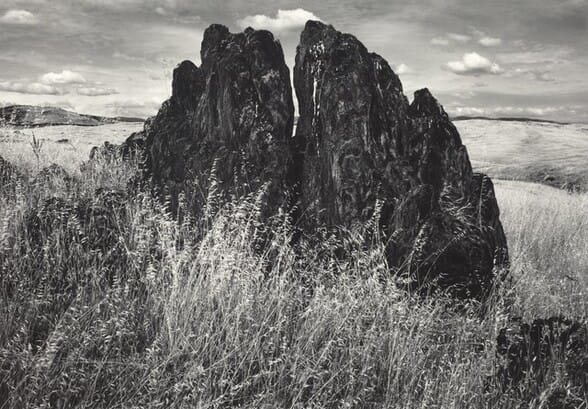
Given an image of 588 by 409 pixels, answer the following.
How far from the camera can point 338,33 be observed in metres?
6.59

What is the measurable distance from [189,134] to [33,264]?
13.7 ft

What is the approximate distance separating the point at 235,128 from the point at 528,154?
27.1 metres

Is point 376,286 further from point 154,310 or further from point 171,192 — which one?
point 171,192

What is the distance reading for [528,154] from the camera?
2930 cm

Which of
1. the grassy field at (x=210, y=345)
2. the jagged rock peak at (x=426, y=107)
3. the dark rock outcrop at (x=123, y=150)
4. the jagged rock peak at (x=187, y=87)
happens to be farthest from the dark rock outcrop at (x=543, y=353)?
the dark rock outcrop at (x=123, y=150)

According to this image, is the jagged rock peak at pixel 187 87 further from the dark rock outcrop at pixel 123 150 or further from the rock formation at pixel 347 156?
the dark rock outcrop at pixel 123 150

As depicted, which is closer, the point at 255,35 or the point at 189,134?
the point at 255,35

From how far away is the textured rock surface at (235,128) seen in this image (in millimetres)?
6320

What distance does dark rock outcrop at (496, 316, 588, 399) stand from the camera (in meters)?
3.70

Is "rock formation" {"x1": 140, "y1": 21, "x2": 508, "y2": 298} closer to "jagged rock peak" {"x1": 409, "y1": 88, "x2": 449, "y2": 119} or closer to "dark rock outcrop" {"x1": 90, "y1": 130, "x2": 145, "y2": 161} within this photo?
"jagged rock peak" {"x1": 409, "y1": 88, "x2": 449, "y2": 119}

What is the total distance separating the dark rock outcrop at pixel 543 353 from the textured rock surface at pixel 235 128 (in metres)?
3.05

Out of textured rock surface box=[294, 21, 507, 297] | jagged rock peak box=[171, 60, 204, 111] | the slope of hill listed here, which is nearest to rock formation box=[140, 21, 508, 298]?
textured rock surface box=[294, 21, 507, 297]

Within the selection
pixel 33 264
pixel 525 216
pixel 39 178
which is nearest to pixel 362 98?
pixel 33 264

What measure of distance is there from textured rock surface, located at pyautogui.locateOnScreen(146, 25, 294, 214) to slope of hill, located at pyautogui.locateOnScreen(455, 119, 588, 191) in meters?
15.8
